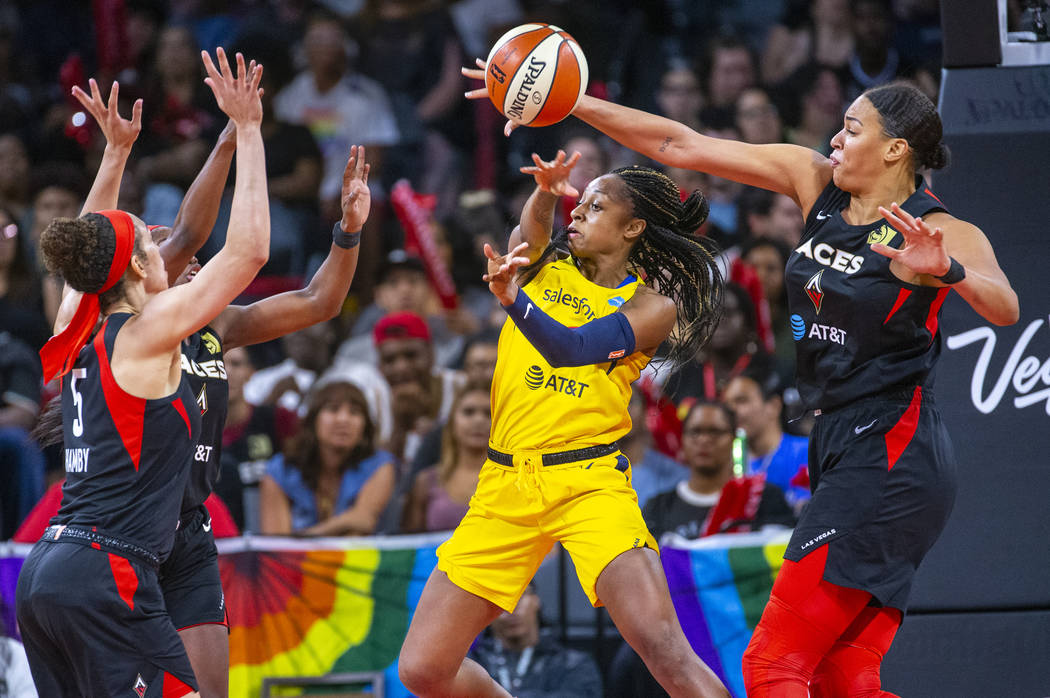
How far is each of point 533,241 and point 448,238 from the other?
4.77 meters

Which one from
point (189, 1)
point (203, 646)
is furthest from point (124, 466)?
point (189, 1)

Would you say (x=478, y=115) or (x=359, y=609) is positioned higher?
(x=478, y=115)

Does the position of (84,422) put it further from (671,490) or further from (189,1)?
(189,1)

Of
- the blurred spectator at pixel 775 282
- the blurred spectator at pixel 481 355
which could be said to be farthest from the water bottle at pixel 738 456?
the blurred spectator at pixel 481 355

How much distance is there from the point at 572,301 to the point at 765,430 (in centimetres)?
263

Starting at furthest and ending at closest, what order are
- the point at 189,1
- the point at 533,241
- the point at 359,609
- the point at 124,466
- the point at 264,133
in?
the point at 189,1 < the point at 264,133 < the point at 359,609 < the point at 533,241 < the point at 124,466

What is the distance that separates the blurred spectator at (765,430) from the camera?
265 inches

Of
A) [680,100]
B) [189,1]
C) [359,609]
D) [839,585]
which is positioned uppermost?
[189,1]

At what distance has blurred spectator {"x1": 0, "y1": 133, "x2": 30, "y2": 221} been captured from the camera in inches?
381

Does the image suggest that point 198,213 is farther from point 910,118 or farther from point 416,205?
point 416,205

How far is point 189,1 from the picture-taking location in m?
11.5

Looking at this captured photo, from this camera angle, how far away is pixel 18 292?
854 cm

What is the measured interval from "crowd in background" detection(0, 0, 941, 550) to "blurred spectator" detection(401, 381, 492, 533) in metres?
0.01

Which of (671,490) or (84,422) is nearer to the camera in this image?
(84,422)
